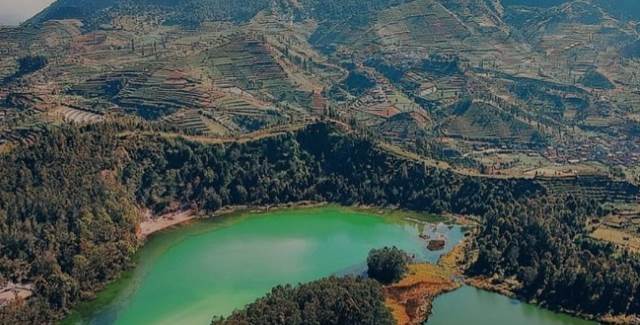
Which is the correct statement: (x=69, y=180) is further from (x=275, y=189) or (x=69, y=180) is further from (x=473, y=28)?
(x=473, y=28)

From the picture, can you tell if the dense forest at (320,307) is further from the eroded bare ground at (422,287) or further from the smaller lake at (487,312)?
the smaller lake at (487,312)

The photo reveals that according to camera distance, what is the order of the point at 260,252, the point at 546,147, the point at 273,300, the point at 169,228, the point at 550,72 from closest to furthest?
the point at 273,300
the point at 260,252
the point at 169,228
the point at 546,147
the point at 550,72

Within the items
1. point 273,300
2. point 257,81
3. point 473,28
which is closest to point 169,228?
point 273,300

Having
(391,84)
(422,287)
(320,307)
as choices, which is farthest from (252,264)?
(391,84)

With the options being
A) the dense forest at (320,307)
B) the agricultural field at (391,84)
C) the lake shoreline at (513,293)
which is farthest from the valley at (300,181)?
the agricultural field at (391,84)

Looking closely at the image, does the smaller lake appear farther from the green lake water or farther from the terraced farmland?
the terraced farmland
